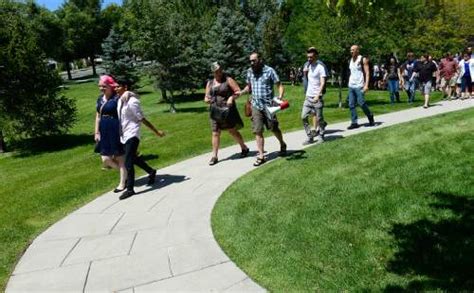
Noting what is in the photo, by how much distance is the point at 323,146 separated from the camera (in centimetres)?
999

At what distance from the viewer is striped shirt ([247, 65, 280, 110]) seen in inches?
357

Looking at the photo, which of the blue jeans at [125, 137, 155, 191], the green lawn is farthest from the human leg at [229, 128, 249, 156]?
the blue jeans at [125, 137, 155, 191]

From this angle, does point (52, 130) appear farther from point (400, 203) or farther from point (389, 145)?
point (400, 203)

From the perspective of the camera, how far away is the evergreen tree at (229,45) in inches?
1196

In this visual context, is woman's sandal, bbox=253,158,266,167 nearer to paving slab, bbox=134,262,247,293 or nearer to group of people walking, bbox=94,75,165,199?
group of people walking, bbox=94,75,165,199

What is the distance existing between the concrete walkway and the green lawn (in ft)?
1.20

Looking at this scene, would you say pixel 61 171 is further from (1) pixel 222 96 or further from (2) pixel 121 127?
(1) pixel 222 96

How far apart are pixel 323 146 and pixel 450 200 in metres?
4.04

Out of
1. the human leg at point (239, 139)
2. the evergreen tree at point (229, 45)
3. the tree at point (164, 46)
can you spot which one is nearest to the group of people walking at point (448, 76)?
the human leg at point (239, 139)

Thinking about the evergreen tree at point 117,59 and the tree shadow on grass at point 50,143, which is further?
the evergreen tree at point 117,59

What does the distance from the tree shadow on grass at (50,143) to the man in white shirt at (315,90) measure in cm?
719

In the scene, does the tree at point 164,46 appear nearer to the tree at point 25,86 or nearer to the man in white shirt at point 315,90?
the tree at point 25,86

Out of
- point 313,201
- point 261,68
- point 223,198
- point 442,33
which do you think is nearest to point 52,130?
point 261,68

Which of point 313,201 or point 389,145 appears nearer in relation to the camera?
point 313,201
